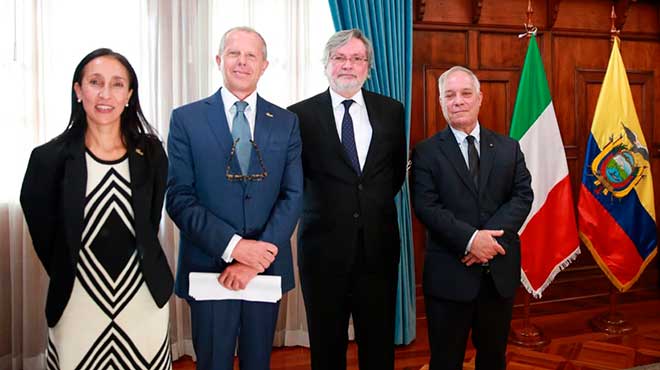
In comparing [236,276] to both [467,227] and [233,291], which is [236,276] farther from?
[467,227]

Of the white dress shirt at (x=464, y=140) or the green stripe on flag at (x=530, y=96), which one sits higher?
the green stripe on flag at (x=530, y=96)

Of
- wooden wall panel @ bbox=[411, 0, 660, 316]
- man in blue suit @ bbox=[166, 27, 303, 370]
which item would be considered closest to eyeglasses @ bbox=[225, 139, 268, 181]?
man in blue suit @ bbox=[166, 27, 303, 370]

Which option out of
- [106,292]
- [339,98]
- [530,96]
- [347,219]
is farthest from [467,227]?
[530,96]

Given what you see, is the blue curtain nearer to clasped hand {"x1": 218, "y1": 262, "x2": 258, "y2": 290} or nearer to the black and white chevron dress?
clasped hand {"x1": 218, "y1": 262, "x2": 258, "y2": 290}

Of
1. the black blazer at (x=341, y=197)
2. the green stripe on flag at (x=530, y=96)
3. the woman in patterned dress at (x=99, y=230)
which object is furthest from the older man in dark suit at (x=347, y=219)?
the green stripe on flag at (x=530, y=96)

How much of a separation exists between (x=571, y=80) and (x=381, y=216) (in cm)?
241

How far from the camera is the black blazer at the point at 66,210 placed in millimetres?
1502

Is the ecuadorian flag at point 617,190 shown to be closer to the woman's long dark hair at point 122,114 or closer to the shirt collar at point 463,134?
the shirt collar at point 463,134

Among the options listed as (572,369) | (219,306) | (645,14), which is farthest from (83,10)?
(645,14)

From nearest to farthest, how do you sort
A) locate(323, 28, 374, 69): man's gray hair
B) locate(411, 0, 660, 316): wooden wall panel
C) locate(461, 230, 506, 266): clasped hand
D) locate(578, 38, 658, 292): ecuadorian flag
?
locate(461, 230, 506, 266): clasped hand < locate(323, 28, 374, 69): man's gray hair < locate(578, 38, 658, 292): ecuadorian flag < locate(411, 0, 660, 316): wooden wall panel

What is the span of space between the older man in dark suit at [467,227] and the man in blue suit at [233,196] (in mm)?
606

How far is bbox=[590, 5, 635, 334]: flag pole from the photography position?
341 cm

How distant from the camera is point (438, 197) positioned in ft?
7.21

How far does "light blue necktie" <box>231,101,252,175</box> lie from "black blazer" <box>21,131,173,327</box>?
1.06 feet
